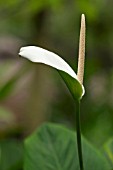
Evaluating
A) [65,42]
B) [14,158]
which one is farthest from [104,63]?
[14,158]

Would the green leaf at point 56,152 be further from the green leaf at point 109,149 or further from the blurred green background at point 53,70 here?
the blurred green background at point 53,70

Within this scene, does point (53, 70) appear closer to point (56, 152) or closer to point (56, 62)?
point (56, 152)

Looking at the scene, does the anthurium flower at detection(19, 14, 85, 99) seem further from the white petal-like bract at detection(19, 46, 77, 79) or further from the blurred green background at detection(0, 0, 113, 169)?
the blurred green background at detection(0, 0, 113, 169)

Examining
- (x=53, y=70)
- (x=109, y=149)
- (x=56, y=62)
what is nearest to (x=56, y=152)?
(x=109, y=149)

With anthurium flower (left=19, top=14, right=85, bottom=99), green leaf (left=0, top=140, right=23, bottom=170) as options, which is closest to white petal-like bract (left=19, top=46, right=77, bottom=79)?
anthurium flower (left=19, top=14, right=85, bottom=99)

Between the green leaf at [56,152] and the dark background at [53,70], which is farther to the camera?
the dark background at [53,70]

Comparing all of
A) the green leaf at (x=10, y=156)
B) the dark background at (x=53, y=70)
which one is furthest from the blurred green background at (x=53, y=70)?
the green leaf at (x=10, y=156)
